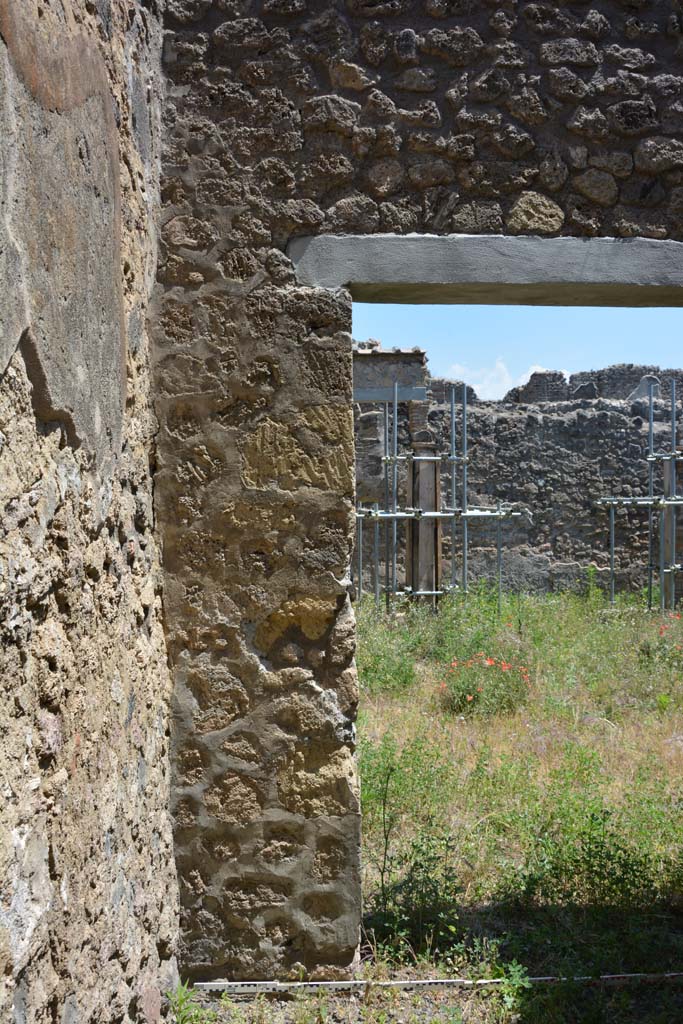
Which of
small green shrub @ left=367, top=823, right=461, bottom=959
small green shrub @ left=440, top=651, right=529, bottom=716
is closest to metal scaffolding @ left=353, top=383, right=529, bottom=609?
small green shrub @ left=440, top=651, right=529, bottom=716

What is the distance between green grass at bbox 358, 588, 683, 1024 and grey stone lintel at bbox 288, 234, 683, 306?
213 cm

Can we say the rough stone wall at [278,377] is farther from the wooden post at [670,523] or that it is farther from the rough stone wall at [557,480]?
the rough stone wall at [557,480]

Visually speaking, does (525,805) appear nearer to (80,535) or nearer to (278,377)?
(278,377)

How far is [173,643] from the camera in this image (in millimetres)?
2994

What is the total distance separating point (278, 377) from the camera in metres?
3.02

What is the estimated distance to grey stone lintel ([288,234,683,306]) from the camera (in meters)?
3.04

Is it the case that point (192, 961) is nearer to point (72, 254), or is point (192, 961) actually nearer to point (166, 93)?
point (72, 254)

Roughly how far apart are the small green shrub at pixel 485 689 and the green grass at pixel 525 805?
13mm

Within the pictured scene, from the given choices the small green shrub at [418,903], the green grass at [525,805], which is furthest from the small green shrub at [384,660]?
the small green shrub at [418,903]

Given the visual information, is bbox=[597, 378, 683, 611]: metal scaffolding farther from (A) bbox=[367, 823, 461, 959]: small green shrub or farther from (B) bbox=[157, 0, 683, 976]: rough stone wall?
(B) bbox=[157, 0, 683, 976]: rough stone wall

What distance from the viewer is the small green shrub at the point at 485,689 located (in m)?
5.97

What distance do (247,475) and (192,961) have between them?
1573mm

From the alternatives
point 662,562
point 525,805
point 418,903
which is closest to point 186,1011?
point 418,903

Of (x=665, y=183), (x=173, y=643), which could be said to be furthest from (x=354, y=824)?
(x=665, y=183)
